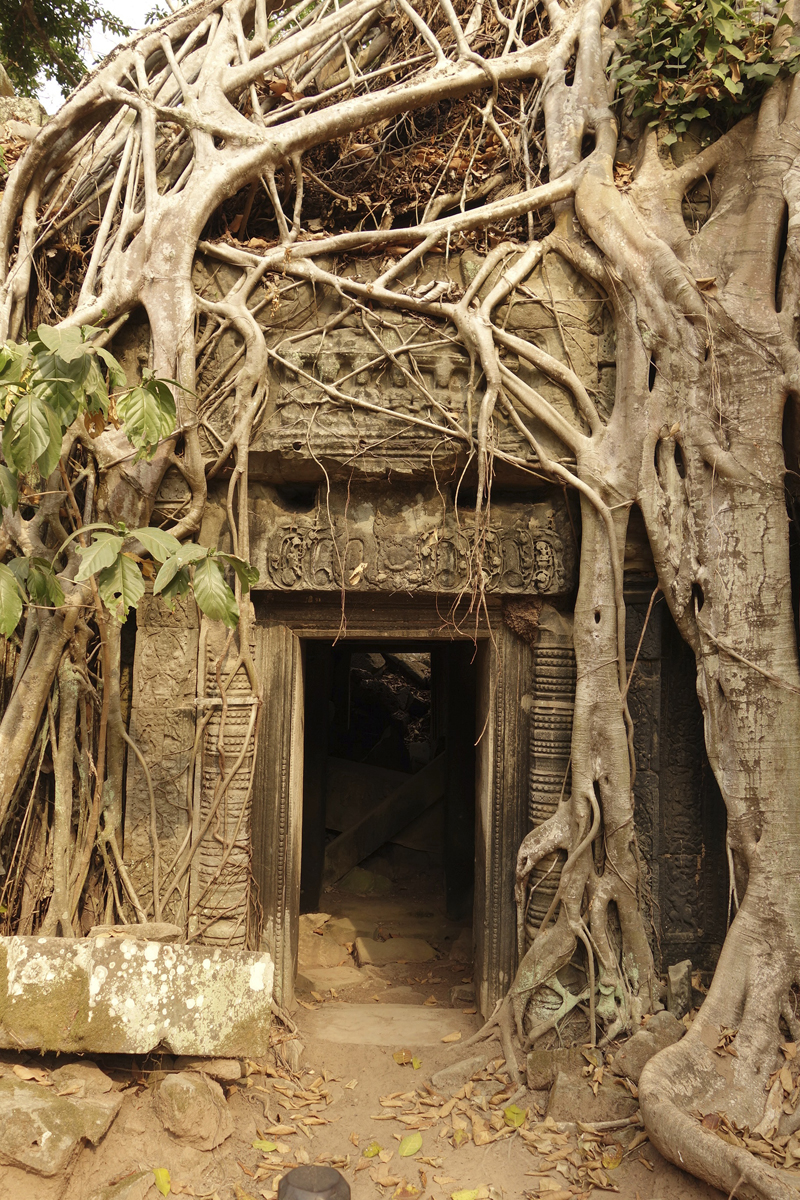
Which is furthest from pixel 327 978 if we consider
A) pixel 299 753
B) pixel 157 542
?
pixel 157 542

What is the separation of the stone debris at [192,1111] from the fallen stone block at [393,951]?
76.0 inches

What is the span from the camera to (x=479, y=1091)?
3.16 meters

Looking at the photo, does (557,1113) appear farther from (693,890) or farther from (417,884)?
(417,884)

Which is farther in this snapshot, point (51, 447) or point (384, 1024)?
point (384, 1024)

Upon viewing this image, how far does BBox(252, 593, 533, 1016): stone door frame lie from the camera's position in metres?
3.61

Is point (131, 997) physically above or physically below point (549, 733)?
below

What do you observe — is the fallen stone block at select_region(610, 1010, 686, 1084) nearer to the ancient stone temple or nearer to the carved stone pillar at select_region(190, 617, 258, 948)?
the ancient stone temple

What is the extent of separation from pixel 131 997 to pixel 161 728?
1095 mm

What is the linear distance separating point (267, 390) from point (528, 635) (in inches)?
61.7

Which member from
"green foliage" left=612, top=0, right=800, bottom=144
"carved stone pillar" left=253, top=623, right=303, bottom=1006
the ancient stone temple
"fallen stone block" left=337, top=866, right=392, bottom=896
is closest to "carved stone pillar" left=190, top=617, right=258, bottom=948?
the ancient stone temple

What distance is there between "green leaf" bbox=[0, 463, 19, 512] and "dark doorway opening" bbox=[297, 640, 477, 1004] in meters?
2.80

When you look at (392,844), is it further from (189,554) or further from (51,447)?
(51,447)

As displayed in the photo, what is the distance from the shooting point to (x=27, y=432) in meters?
2.42

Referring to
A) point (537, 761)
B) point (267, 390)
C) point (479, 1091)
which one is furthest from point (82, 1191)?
point (267, 390)
